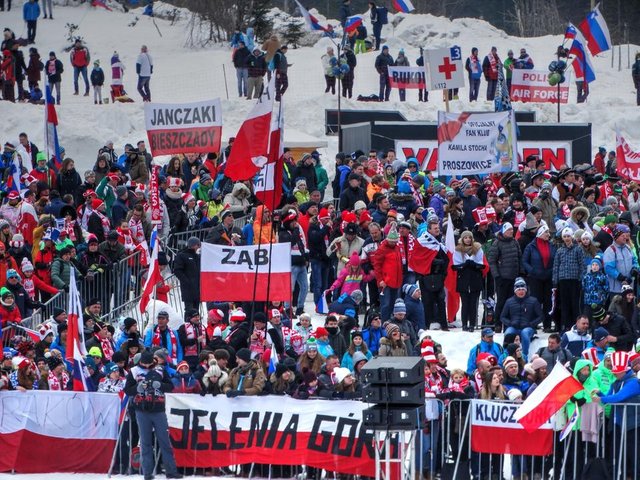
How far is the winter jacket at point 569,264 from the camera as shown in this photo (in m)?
20.8

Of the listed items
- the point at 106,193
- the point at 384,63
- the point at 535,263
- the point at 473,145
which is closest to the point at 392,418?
the point at 535,263

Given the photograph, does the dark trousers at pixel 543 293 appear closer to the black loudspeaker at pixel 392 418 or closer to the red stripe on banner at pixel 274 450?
the red stripe on banner at pixel 274 450

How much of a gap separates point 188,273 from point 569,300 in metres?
5.30

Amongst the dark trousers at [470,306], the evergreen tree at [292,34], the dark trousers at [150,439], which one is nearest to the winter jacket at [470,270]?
the dark trousers at [470,306]

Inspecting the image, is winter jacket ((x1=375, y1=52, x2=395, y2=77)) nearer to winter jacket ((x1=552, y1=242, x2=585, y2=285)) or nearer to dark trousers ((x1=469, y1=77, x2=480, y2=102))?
dark trousers ((x1=469, y1=77, x2=480, y2=102))

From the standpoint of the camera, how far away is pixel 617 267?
20766 millimetres

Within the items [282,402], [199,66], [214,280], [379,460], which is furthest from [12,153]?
[199,66]

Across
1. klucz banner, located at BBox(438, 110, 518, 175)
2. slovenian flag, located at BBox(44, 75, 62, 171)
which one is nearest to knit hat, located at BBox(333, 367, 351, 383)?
klucz banner, located at BBox(438, 110, 518, 175)

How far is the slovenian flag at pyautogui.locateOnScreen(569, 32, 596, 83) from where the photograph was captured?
36.3m

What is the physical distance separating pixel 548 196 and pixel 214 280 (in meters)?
5.53

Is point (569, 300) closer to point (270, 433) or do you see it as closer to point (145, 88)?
point (270, 433)

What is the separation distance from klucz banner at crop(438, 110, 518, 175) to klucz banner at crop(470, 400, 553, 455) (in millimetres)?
8022

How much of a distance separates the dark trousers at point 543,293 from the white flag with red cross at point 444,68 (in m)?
13.4

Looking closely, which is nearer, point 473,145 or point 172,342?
point 172,342
